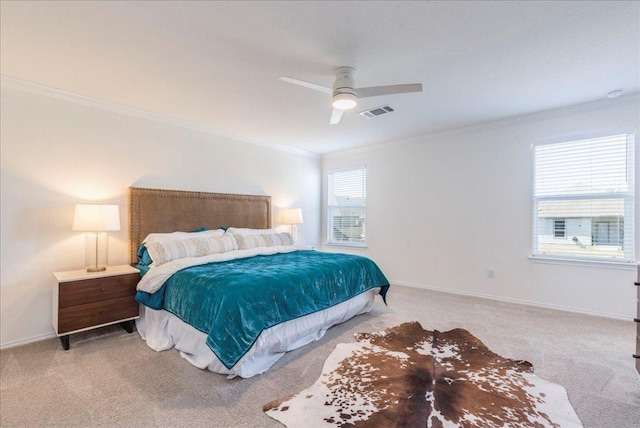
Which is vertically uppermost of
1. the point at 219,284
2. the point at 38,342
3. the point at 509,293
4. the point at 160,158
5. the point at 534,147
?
the point at 534,147

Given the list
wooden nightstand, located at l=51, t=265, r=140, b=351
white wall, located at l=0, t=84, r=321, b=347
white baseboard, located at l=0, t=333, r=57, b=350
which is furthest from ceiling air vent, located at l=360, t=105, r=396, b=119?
white baseboard, located at l=0, t=333, r=57, b=350

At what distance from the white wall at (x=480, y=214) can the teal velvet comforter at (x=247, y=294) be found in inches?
76.0

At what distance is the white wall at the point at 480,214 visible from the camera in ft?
12.0

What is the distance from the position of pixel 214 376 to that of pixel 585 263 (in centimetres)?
428

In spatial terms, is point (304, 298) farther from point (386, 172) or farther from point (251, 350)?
point (386, 172)

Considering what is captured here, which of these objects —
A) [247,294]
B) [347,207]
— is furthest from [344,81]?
[347,207]

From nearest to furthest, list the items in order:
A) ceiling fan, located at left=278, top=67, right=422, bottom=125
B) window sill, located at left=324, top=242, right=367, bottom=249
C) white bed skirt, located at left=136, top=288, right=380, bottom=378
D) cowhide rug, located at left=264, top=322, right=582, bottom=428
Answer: cowhide rug, located at left=264, top=322, right=582, bottom=428 < white bed skirt, located at left=136, top=288, right=380, bottom=378 < ceiling fan, located at left=278, top=67, right=422, bottom=125 < window sill, located at left=324, top=242, right=367, bottom=249

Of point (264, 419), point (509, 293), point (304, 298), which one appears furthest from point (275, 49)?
point (509, 293)

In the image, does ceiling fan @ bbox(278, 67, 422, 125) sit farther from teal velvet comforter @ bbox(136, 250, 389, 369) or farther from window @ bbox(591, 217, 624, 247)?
window @ bbox(591, 217, 624, 247)

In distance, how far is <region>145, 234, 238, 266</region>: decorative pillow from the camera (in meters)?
3.21

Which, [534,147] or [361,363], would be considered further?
[534,147]

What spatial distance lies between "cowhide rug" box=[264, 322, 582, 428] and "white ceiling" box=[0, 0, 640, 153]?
252 centimetres

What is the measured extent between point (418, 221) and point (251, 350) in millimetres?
3647

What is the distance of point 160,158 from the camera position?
398cm
